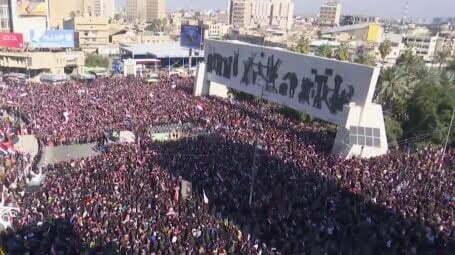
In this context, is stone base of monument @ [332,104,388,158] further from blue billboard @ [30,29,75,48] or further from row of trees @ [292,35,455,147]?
blue billboard @ [30,29,75,48]

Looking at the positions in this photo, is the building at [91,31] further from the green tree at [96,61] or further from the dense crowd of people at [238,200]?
the dense crowd of people at [238,200]

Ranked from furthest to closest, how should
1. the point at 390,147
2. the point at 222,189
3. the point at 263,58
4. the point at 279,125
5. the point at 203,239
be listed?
the point at 263,58 → the point at 279,125 → the point at 390,147 → the point at 222,189 → the point at 203,239

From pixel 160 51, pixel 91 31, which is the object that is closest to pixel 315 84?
pixel 160 51

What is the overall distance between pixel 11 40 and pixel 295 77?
4263 centimetres

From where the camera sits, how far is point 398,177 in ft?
58.2

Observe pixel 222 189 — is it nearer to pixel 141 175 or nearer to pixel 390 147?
pixel 141 175

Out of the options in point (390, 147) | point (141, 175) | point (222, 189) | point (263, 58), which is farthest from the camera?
point (263, 58)

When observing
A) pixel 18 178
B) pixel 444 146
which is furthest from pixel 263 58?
pixel 18 178

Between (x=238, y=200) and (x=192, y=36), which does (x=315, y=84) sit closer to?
(x=238, y=200)

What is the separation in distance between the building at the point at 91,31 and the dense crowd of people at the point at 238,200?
6393 cm

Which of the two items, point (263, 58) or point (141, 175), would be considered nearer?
point (141, 175)

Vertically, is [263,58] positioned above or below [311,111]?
above

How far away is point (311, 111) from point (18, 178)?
16.6 metres

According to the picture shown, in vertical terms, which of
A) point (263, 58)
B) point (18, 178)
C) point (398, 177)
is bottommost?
point (18, 178)
